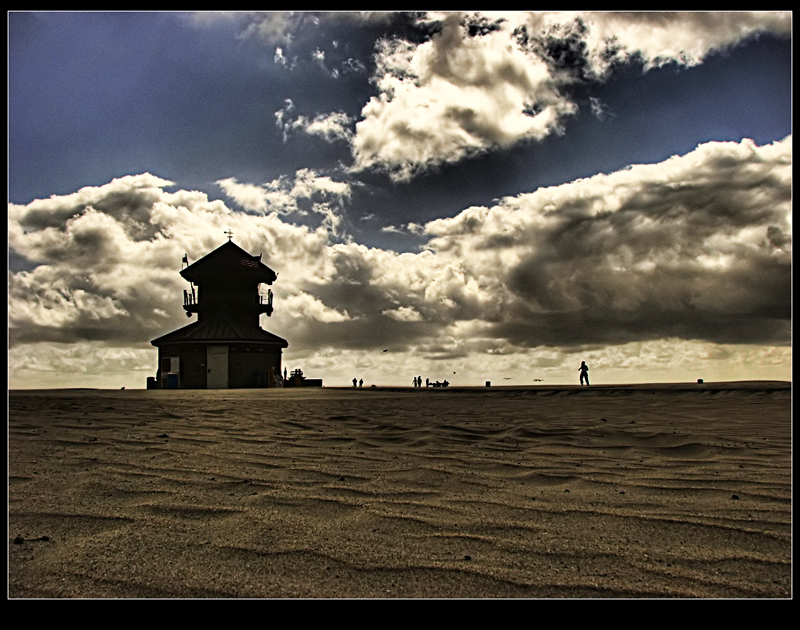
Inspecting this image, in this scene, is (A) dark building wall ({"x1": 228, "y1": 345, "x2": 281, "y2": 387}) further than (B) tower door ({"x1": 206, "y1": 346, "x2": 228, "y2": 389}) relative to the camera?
Yes

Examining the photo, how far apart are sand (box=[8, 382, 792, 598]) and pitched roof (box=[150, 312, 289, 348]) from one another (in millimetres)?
24736

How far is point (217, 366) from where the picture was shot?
30984 millimetres

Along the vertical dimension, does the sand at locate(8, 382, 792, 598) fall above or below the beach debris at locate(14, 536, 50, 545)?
above

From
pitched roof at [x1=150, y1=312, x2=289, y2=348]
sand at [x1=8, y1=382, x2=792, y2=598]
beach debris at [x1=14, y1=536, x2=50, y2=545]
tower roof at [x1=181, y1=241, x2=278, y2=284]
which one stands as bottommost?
beach debris at [x1=14, y1=536, x2=50, y2=545]

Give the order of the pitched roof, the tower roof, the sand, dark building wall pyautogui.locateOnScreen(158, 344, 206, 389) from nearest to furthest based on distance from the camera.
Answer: the sand → dark building wall pyautogui.locateOnScreen(158, 344, 206, 389) → the pitched roof → the tower roof

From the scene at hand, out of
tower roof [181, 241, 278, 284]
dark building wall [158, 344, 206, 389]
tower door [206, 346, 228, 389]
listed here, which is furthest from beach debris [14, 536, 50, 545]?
tower roof [181, 241, 278, 284]

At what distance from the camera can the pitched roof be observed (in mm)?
31469

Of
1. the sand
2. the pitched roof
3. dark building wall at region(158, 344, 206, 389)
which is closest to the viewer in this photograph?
the sand

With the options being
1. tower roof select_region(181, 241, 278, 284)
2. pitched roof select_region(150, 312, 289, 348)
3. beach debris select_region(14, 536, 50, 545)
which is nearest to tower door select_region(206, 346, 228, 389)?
pitched roof select_region(150, 312, 289, 348)

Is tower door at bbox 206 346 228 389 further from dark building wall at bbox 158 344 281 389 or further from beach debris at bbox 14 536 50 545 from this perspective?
beach debris at bbox 14 536 50 545

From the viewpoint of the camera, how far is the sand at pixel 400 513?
273cm

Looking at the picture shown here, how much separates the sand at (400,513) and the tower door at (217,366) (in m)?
24.1

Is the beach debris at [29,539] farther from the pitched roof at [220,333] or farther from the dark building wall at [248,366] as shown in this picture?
the pitched roof at [220,333]

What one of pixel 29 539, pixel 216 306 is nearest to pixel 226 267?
pixel 216 306
